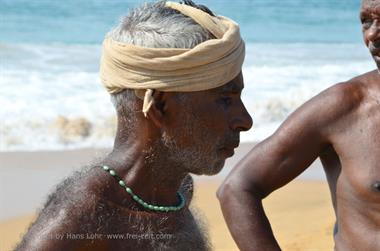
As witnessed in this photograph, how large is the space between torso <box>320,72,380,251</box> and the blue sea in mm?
7231

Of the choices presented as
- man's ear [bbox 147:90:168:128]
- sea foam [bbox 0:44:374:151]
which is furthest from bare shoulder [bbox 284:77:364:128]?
sea foam [bbox 0:44:374:151]

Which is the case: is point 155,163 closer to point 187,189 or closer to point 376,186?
point 187,189

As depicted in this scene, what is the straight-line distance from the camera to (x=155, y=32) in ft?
8.21

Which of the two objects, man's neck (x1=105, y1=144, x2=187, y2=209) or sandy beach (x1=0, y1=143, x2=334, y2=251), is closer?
man's neck (x1=105, y1=144, x2=187, y2=209)

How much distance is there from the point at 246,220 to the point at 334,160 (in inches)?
16.9

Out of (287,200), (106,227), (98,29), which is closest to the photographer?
(106,227)

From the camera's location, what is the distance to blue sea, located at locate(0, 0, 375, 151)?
1199 cm

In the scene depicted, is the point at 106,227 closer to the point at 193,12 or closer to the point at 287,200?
the point at 193,12

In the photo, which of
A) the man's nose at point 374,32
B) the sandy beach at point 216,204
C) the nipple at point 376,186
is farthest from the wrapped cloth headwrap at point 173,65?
the sandy beach at point 216,204

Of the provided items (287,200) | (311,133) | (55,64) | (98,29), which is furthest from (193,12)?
(98,29)

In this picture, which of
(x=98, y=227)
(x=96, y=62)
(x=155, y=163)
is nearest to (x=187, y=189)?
(x=155, y=163)

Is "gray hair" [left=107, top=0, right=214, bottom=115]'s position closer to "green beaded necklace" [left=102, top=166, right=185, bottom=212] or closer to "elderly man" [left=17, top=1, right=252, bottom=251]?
"elderly man" [left=17, top=1, right=252, bottom=251]

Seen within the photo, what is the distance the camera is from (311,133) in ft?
12.8

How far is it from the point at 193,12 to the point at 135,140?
35 centimetres
